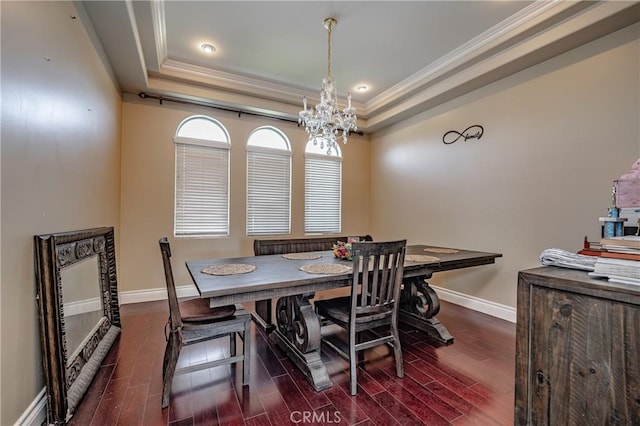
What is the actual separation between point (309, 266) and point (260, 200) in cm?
240

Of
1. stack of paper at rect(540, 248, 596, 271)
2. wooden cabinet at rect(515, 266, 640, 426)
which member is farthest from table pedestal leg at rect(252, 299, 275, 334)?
stack of paper at rect(540, 248, 596, 271)

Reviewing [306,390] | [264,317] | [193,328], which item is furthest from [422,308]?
[193,328]

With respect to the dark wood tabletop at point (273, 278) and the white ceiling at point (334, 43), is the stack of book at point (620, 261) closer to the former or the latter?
the dark wood tabletop at point (273, 278)

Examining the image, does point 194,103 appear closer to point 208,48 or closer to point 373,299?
point 208,48

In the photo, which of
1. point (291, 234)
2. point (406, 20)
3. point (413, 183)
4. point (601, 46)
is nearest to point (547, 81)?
point (601, 46)

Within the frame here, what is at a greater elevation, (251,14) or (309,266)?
(251,14)

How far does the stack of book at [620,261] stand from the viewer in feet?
3.41

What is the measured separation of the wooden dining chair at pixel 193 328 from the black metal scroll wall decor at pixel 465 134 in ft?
11.1

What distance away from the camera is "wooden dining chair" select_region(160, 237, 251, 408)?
177 centimetres

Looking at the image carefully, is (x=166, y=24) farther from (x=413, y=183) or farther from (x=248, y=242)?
(x=413, y=183)

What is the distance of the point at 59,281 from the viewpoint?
5.57 feet

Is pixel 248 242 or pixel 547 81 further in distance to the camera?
pixel 248 242

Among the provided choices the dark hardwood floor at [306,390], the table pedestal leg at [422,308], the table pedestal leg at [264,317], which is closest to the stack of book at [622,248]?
the dark hardwood floor at [306,390]

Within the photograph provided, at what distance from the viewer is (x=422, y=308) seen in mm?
2912
